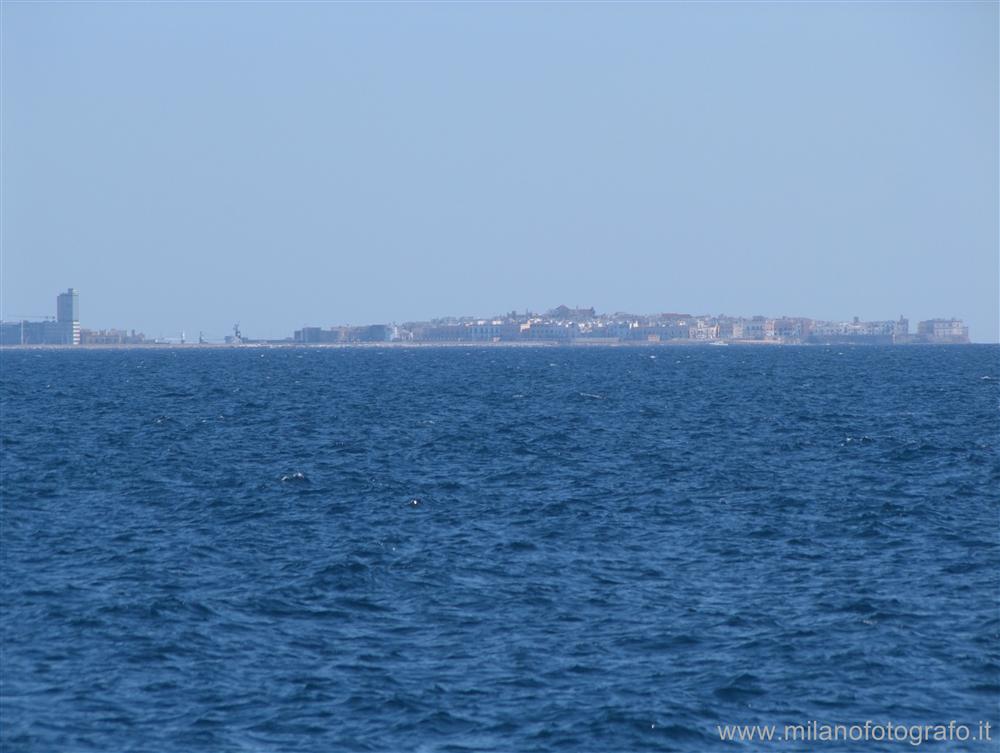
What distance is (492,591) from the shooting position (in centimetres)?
2909

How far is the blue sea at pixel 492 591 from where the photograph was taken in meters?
21.0

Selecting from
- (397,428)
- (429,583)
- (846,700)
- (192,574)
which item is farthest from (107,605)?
(397,428)

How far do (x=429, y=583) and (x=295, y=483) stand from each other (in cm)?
1746

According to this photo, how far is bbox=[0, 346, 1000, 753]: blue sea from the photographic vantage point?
21047 mm

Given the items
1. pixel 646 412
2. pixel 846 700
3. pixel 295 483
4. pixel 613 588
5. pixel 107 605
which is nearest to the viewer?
pixel 846 700

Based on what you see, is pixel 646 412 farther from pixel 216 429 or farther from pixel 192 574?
pixel 192 574

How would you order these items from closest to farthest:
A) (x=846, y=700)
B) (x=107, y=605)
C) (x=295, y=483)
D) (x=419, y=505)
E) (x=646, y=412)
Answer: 1. (x=846, y=700)
2. (x=107, y=605)
3. (x=419, y=505)
4. (x=295, y=483)
5. (x=646, y=412)

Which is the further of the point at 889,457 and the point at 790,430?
the point at 790,430

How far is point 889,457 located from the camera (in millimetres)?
53844

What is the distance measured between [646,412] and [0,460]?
1559 inches

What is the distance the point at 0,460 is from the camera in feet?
176

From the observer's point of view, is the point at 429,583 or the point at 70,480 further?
the point at 70,480

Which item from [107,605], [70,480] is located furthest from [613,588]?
[70,480]

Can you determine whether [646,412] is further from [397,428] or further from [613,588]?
[613,588]
